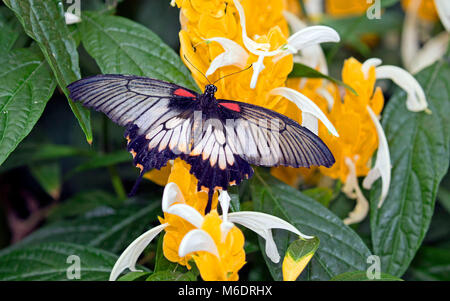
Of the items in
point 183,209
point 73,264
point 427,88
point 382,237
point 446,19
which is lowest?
point 73,264

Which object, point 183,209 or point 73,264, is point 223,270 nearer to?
point 183,209

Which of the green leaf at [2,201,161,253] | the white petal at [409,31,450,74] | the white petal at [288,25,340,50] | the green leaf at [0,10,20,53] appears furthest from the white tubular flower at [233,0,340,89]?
the white petal at [409,31,450,74]

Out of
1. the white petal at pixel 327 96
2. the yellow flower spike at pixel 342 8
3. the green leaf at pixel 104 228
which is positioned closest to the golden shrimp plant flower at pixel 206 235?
the white petal at pixel 327 96

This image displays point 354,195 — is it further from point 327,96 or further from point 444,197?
point 444,197

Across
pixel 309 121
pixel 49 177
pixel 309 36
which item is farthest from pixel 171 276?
pixel 49 177

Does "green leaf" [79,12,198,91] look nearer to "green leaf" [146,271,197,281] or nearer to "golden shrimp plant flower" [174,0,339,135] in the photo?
"golden shrimp plant flower" [174,0,339,135]
